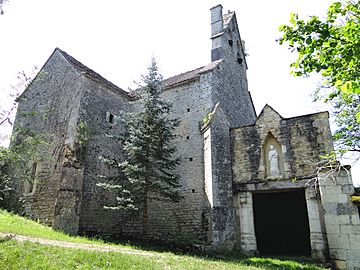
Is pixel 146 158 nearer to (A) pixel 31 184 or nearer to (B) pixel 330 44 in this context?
(A) pixel 31 184

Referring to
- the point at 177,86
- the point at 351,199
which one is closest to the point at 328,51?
the point at 351,199

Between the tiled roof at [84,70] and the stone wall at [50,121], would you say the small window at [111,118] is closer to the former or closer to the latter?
the tiled roof at [84,70]

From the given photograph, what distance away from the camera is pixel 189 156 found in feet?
50.5

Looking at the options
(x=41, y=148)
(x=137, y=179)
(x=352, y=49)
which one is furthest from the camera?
(x=41, y=148)

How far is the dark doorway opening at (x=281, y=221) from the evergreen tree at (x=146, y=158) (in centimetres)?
565

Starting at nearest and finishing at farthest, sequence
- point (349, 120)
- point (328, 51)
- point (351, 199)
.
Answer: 1. point (328, 51)
2. point (351, 199)
3. point (349, 120)

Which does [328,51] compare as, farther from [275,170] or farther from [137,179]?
[137,179]

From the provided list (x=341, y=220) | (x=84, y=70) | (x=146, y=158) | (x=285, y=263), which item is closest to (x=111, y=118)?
(x=84, y=70)

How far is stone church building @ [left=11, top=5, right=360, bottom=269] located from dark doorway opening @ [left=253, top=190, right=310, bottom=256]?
6 centimetres

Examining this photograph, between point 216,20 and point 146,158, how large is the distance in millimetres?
11115

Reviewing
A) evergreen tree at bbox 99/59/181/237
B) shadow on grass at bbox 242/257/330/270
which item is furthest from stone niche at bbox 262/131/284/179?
evergreen tree at bbox 99/59/181/237

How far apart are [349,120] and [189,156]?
8052 mm

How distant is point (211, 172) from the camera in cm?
1309

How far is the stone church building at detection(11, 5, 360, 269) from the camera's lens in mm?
11893
